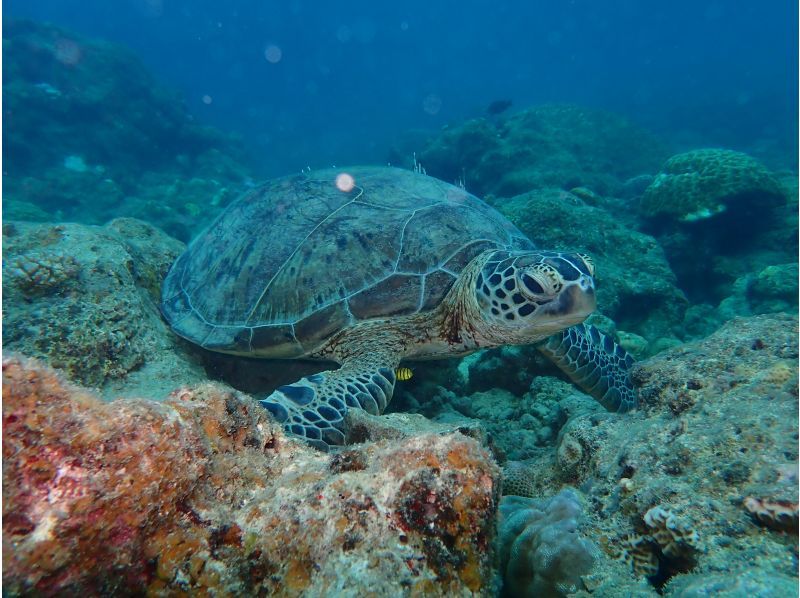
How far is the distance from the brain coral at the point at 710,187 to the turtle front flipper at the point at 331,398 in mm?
7054

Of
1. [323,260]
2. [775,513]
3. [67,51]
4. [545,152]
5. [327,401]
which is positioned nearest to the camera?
[775,513]

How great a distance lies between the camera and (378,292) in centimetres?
350

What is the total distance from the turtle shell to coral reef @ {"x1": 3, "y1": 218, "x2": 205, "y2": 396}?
50cm

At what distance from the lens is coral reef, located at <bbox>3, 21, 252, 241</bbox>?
47.4 ft

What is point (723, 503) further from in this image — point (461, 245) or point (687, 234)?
point (687, 234)

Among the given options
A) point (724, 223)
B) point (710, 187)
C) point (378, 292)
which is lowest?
point (378, 292)

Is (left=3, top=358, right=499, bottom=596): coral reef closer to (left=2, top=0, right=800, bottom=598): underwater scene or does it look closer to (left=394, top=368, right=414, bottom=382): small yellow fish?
(left=2, top=0, right=800, bottom=598): underwater scene

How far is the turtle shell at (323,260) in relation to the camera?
352cm

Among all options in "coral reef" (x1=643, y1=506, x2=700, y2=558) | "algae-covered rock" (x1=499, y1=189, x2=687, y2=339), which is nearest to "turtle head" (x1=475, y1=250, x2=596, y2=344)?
"coral reef" (x1=643, y1=506, x2=700, y2=558)

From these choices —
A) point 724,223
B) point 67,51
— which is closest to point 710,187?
point 724,223

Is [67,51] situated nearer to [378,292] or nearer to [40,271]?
[40,271]

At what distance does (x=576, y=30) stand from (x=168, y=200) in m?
97.7

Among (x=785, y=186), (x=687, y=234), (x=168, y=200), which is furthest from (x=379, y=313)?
(x=168, y=200)

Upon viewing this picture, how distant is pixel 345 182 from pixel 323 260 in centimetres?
110
